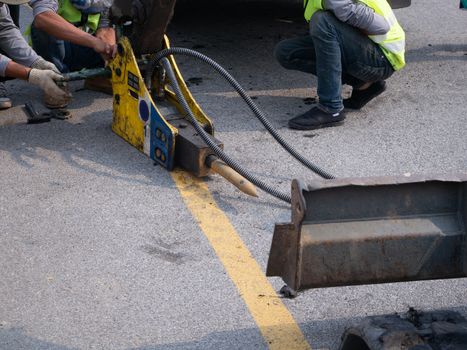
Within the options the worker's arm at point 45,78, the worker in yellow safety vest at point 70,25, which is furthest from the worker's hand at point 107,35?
the worker's arm at point 45,78

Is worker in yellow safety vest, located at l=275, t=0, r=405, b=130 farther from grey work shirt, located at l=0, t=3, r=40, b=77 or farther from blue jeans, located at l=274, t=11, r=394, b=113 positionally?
grey work shirt, located at l=0, t=3, r=40, b=77

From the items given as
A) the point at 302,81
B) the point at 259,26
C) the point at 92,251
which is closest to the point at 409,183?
the point at 92,251

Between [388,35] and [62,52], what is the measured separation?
7.18 feet

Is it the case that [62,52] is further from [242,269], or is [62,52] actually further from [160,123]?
[242,269]

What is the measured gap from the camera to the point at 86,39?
17.8 feet

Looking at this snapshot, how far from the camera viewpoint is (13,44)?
5.62 m

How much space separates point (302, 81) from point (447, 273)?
14.6 feet

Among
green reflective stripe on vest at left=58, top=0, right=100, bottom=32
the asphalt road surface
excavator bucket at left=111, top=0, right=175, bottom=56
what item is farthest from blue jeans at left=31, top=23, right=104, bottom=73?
excavator bucket at left=111, top=0, right=175, bottom=56

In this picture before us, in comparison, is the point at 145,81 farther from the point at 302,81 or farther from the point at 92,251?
the point at 302,81

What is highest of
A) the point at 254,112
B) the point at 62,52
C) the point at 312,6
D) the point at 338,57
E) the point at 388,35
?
the point at 312,6

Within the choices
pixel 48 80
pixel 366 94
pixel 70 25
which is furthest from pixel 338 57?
pixel 48 80

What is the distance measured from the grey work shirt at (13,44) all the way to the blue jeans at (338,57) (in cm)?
179

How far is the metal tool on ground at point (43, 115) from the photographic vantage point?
5680 mm

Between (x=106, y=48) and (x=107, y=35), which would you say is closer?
(x=106, y=48)
